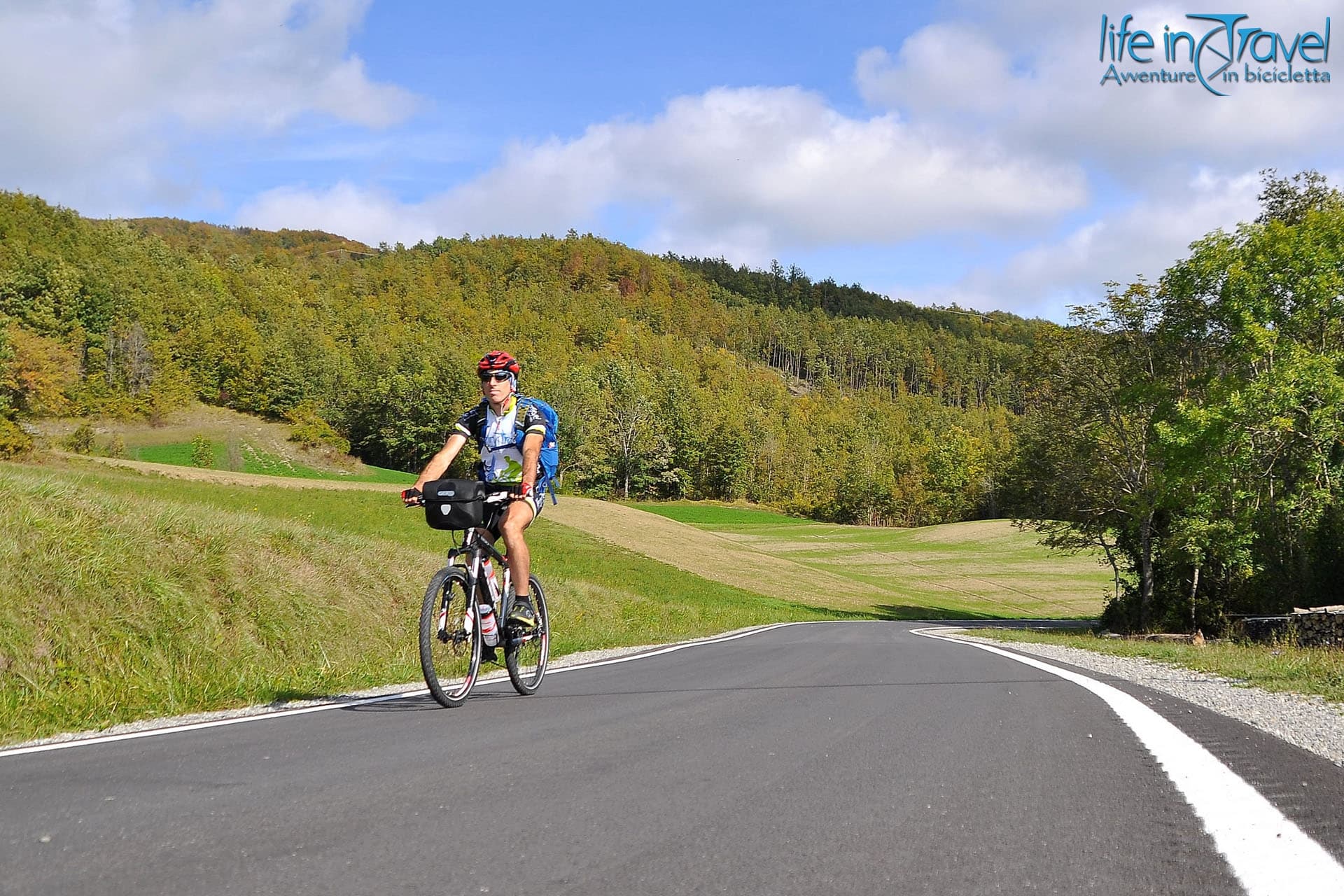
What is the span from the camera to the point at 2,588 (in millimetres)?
8008

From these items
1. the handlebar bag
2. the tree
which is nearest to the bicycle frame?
the handlebar bag

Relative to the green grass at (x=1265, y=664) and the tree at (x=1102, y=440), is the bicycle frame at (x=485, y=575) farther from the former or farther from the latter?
the tree at (x=1102, y=440)

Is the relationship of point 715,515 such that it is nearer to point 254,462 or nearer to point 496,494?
point 254,462

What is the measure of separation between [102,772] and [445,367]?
107 meters

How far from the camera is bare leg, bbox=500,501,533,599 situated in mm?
6520

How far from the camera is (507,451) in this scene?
6.69 m

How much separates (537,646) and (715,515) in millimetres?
94776

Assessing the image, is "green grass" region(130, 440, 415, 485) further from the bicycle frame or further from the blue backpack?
the blue backpack

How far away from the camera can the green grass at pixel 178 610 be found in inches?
284

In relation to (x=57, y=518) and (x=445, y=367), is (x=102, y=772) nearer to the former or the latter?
(x=57, y=518)

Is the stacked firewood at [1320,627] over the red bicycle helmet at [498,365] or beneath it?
beneath

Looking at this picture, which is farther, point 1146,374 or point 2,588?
point 1146,374

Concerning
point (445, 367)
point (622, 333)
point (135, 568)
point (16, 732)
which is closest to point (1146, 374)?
point (135, 568)

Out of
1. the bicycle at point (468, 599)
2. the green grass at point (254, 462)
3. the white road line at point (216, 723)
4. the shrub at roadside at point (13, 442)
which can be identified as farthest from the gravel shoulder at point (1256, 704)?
the green grass at point (254, 462)
